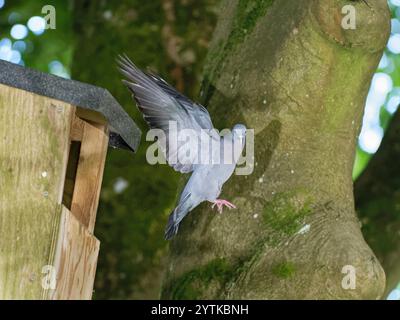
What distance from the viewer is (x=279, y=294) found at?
10.6 feet

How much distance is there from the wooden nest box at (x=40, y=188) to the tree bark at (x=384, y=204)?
2.28 metres

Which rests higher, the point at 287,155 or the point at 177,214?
the point at 287,155

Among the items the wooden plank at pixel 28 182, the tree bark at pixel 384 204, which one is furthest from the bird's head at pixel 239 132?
the tree bark at pixel 384 204

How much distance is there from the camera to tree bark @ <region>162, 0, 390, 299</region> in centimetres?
333

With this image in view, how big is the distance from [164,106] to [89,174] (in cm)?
37

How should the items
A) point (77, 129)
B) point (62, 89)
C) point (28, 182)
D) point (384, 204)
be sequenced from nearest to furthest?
point (28, 182) → point (62, 89) → point (77, 129) → point (384, 204)

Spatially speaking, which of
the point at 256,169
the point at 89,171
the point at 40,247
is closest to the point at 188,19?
the point at 256,169

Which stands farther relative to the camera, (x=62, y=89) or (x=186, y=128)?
(x=186, y=128)

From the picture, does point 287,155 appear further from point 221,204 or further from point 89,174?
point 89,174

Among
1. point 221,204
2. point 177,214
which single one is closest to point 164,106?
point 177,214

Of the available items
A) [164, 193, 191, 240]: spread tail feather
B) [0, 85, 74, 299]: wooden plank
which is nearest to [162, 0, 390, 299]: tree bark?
[164, 193, 191, 240]: spread tail feather

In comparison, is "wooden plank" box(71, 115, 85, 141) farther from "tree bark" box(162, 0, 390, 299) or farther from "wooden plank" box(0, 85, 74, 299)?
"tree bark" box(162, 0, 390, 299)

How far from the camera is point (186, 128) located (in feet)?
10.2

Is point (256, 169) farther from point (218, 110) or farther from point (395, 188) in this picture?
point (395, 188)
